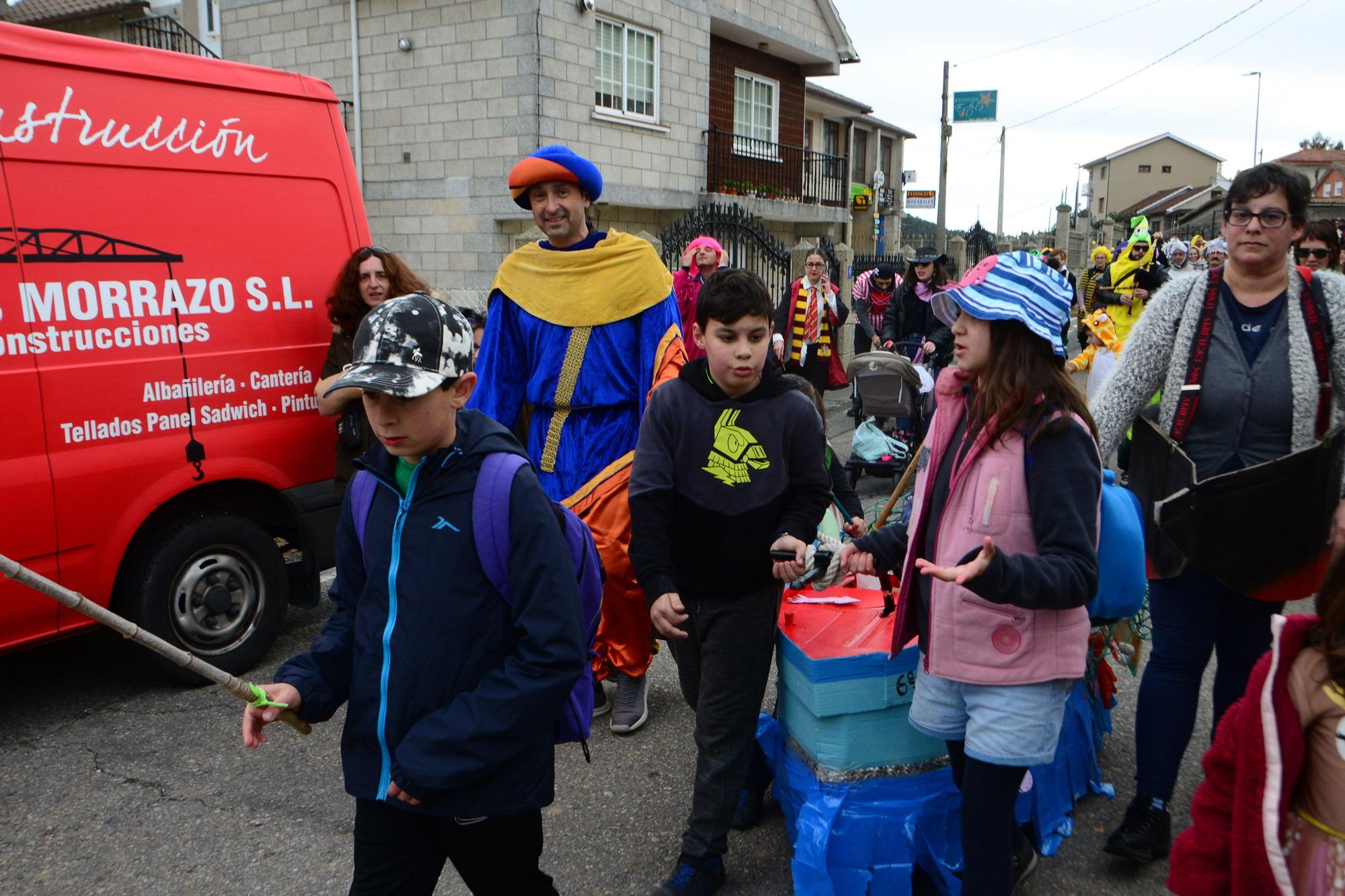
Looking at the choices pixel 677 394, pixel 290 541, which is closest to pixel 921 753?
pixel 677 394

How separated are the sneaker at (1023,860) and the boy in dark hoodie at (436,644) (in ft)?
4.59

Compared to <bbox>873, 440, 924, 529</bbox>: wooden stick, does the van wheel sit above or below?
below

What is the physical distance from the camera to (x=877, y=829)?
8.87 ft

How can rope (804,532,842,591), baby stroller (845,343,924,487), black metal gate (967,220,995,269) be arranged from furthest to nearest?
black metal gate (967,220,995,269) → baby stroller (845,343,924,487) → rope (804,532,842,591)

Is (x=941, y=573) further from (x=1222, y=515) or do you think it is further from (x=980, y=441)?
(x=1222, y=515)

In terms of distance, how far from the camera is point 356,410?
457 centimetres

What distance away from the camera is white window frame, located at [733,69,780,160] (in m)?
19.3

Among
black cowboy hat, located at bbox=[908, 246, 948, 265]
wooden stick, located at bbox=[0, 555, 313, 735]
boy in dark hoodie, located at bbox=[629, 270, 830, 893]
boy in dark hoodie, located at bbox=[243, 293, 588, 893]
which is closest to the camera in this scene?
wooden stick, located at bbox=[0, 555, 313, 735]

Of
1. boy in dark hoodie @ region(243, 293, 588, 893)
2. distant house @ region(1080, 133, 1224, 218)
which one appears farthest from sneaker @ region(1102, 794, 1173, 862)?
distant house @ region(1080, 133, 1224, 218)

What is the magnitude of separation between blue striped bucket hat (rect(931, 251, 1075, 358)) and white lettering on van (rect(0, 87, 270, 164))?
3152 mm

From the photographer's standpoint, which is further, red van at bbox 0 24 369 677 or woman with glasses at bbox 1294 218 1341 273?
woman with glasses at bbox 1294 218 1341 273

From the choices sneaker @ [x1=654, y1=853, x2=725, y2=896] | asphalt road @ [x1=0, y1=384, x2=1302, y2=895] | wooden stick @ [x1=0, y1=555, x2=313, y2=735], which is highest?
wooden stick @ [x1=0, y1=555, x2=313, y2=735]

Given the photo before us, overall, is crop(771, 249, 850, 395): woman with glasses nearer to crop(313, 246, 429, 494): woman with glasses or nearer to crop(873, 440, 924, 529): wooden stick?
crop(313, 246, 429, 494): woman with glasses

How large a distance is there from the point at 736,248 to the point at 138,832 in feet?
41.3
